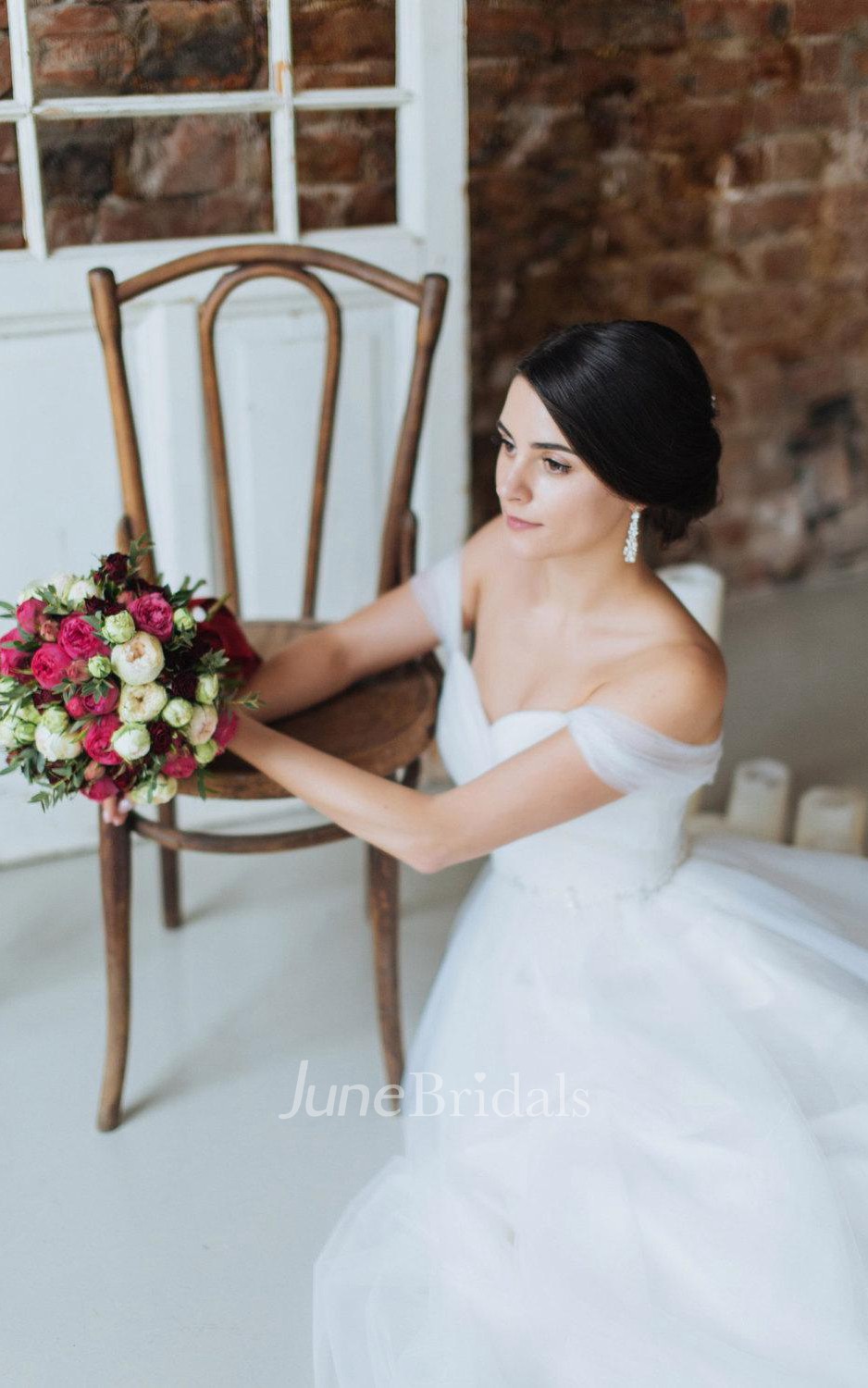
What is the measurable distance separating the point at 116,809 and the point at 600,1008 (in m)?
0.61

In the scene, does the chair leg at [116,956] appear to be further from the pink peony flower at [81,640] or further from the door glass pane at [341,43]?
the door glass pane at [341,43]

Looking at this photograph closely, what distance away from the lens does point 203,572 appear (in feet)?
8.38

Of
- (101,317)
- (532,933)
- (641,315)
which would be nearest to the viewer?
(532,933)

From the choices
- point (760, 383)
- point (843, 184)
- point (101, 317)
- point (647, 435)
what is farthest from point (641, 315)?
point (647, 435)

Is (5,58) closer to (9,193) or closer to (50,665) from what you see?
(9,193)

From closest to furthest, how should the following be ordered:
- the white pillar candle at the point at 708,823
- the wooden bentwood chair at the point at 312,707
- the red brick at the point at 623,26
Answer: the wooden bentwood chair at the point at 312,707
the white pillar candle at the point at 708,823
the red brick at the point at 623,26

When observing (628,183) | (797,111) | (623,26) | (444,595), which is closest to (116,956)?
(444,595)

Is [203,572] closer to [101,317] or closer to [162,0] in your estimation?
[101,317]

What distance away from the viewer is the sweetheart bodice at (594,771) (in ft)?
5.23

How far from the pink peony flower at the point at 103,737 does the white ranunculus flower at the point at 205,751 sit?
0.09 metres

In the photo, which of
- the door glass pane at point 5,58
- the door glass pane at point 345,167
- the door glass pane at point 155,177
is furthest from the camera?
the door glass pane at point 345,167

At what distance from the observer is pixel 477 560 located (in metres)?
1.92

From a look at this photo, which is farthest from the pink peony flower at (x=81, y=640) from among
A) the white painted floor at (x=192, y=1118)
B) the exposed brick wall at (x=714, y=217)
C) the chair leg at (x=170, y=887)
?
the exposed brick wall at (x=714, y=217)

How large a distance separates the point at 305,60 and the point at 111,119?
34 cm
